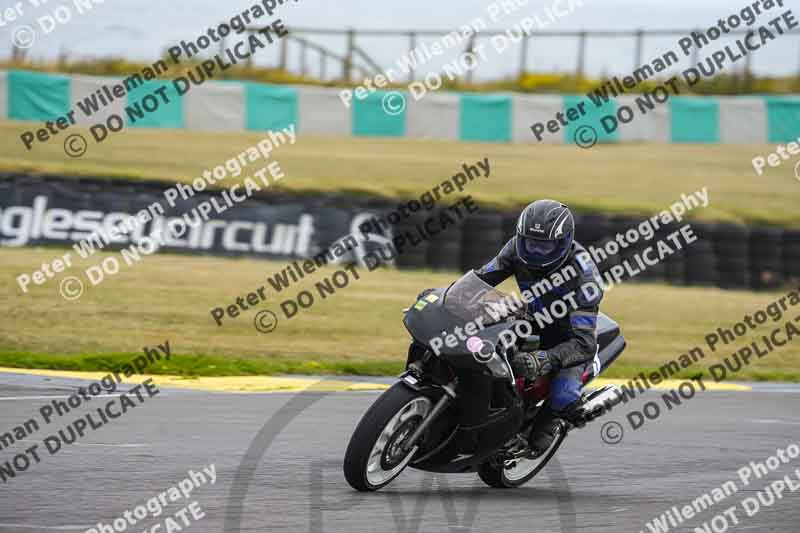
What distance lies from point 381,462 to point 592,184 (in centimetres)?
2621

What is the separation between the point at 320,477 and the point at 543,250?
6.42ft

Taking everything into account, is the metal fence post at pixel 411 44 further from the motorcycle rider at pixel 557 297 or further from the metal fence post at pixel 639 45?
the motorcycle rider at pixel 557 297

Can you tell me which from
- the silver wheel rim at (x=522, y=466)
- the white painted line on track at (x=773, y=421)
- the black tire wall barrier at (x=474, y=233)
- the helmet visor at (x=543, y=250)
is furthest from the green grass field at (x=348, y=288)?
the helmet visor at (x=543, y=250)

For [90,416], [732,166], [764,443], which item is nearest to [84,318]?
[90,416]

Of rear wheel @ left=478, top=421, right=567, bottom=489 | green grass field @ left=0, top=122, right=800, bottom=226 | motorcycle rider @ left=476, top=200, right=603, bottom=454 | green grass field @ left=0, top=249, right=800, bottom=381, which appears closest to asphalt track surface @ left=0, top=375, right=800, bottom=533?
rear wheel @ left=478, top=421, right=567, bottom=489

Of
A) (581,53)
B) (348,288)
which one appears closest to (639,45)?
(581,53)

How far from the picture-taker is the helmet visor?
7621 millimetres

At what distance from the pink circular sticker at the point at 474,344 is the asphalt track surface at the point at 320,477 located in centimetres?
90

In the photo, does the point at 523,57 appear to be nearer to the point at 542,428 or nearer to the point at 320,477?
the point at 542,428

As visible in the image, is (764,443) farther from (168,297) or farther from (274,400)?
(168,297)

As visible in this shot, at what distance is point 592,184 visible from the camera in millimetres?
32562

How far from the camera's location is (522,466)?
8.13m

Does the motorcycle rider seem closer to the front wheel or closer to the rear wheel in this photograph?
the rear wheel

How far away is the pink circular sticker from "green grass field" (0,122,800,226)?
1966 centimetres
